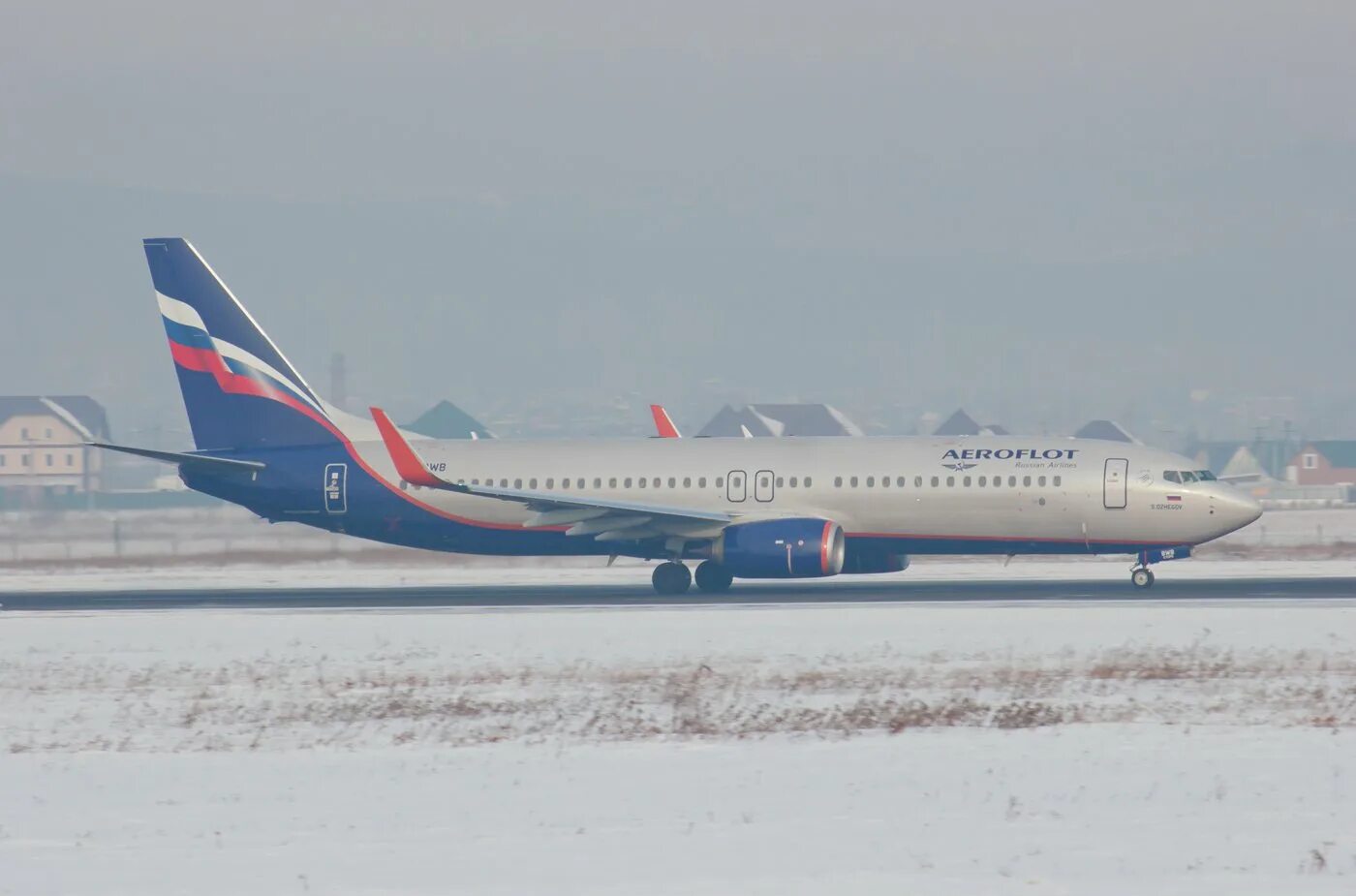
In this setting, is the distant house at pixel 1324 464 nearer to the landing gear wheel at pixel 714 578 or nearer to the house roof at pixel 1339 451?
the house roof at pixel 1339 451

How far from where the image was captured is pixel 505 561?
51.6 meters

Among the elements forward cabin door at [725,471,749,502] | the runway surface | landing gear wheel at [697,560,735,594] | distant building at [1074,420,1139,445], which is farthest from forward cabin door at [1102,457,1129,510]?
distant building at [1074,420,1139,445]

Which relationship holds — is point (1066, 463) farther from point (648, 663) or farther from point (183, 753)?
point (183, 753)

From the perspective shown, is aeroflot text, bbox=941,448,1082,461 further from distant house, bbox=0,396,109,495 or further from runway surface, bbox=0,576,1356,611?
distant house, bbox=0,396,109,495

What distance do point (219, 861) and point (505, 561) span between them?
41.0 metres

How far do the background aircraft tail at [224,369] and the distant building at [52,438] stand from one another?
83.5 meters

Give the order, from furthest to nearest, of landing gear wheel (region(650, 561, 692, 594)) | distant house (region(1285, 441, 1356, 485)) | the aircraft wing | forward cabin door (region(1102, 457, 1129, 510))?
distant house (region(1285, 441, 1356, 485)) → landing gear wheel (region(650, 561, 692, 594)) → the aircraft wing → forward cabin door (region(1102, 457, 1129, 510))

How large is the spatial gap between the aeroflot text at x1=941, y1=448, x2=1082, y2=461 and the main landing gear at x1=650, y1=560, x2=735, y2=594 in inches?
215

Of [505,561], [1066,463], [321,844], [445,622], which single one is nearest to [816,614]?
[445,622]

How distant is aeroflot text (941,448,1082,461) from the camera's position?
35281mm

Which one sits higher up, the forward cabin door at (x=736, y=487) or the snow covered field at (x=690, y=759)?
the forward cabin door at (x=736, y=487)

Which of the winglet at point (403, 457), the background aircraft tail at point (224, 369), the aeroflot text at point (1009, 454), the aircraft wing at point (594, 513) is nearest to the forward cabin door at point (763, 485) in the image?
the aircraft wing at point (594, 513)

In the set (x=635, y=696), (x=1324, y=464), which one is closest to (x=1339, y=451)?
(x=1324, y=464)

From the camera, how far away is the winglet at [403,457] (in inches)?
1396
